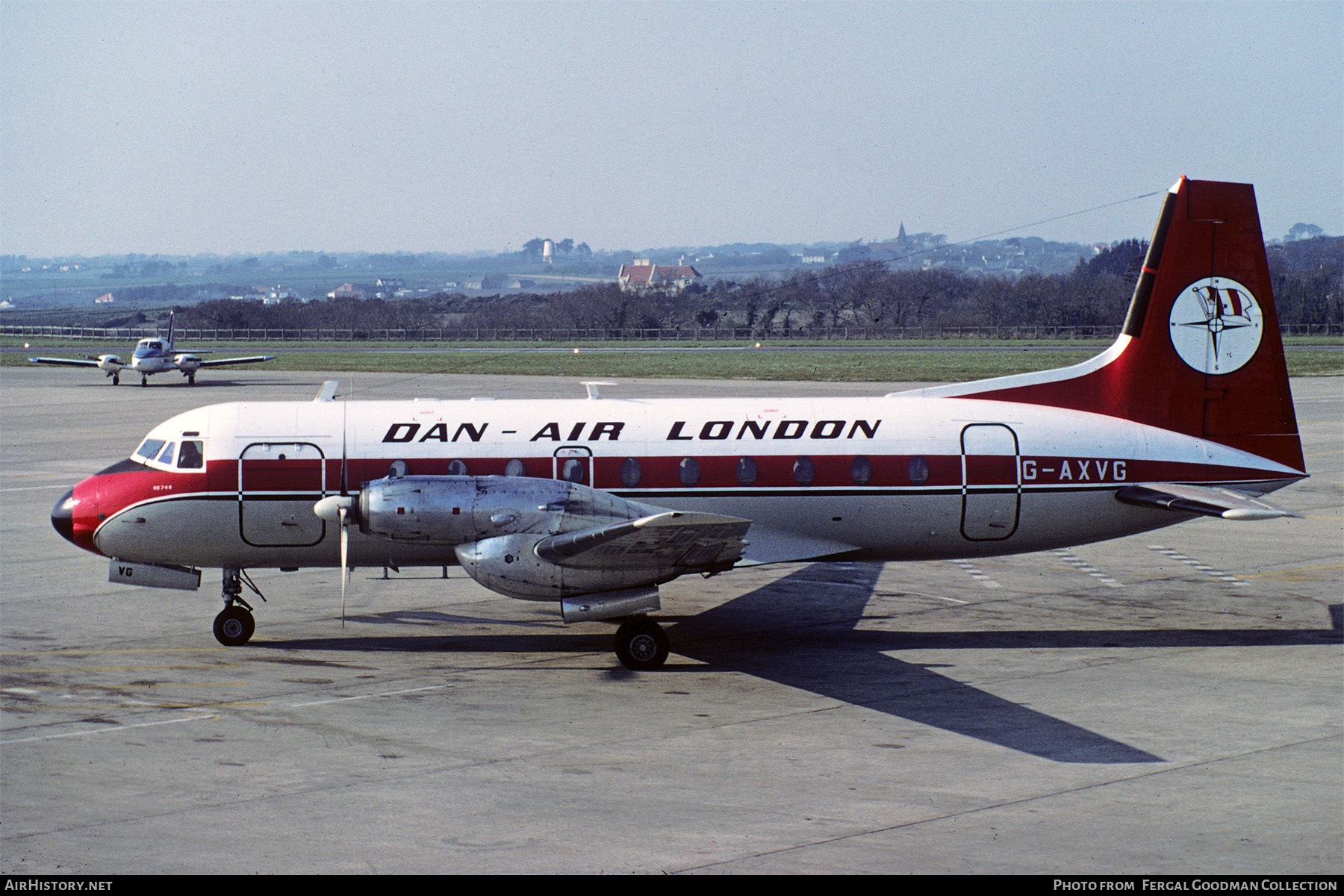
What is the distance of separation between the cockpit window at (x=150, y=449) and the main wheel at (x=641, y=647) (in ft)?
23.8

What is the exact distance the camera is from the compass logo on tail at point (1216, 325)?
763 inches

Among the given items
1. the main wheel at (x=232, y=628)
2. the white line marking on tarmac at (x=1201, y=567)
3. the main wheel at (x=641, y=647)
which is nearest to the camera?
the main wheel at (x=641, y=647)

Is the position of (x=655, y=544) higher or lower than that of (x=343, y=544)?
higher

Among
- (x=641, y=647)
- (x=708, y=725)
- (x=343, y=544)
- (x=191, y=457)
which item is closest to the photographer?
(x=708, y=725)

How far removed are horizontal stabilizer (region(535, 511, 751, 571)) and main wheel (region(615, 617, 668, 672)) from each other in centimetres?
101

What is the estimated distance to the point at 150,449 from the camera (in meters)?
18.4

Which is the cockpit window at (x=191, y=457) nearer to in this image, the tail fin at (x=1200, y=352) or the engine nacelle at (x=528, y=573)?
the engine nacelle at (x=528, y=573)

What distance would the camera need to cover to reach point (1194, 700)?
15.1 metres

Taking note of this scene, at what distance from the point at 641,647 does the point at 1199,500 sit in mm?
7902

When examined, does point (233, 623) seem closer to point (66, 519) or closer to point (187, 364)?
point (66, 519)

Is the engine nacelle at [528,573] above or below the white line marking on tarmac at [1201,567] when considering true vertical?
above

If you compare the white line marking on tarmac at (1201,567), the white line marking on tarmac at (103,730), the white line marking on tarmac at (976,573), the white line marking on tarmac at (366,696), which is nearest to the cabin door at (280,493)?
the white line marking on tarmac at (366,696)

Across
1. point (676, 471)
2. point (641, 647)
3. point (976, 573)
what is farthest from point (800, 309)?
point (641, 647)

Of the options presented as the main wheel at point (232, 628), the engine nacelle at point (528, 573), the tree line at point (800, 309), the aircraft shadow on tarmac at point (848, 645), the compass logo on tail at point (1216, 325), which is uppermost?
the tree line at point (800, 309)
